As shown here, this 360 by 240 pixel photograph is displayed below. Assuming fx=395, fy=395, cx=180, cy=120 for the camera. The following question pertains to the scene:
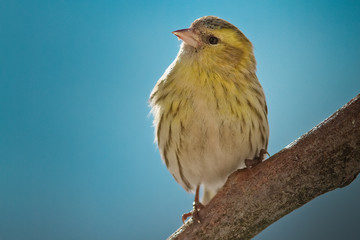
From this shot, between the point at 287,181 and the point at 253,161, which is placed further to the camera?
the point at 253,161

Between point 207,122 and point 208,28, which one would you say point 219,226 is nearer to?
point 207,122

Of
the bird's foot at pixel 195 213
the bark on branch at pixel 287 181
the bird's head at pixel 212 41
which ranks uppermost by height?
the bird's head at pixel 212 41

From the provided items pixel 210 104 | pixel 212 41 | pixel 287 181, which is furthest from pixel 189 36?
pixel 287 181

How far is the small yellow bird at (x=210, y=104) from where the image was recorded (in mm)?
1729

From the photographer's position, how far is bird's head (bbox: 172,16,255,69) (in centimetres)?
179

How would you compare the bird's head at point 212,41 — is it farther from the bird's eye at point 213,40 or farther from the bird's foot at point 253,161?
the bird's foot at point 253,161

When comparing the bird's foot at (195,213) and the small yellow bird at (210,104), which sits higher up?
the small yellow bird at (210,104)

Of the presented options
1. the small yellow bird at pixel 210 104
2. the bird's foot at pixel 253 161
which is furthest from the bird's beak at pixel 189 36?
the bird's foot at pixel 253 161

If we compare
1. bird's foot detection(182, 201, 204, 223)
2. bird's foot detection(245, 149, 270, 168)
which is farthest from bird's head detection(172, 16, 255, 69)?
bird's foot detection(182, 201, 204, 223)

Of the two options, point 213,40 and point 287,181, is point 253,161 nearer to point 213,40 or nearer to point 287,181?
point 287,181

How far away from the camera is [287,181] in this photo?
1.53 m

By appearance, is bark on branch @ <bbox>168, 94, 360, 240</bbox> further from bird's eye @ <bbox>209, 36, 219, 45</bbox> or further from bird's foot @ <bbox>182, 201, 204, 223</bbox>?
bird's eye @ <bbox>209, 36, 219, 45</bbox>

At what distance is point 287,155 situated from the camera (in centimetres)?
154

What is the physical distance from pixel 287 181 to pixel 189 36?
763mm
